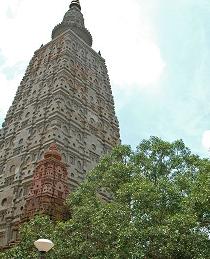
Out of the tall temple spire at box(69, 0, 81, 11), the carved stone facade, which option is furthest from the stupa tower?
the tall temple spire at box(69, 0, 81, 11)

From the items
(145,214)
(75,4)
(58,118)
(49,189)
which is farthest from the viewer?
(75,4)

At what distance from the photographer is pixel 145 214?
20.1 m

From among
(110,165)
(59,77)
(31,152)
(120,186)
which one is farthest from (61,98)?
(120,186)

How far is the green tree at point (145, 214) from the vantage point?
18422 mm

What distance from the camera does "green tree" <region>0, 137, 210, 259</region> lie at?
18.4 meters

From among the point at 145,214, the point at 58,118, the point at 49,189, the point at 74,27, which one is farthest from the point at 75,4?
the point at 145,214

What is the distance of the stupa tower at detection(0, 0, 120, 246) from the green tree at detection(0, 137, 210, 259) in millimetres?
9985

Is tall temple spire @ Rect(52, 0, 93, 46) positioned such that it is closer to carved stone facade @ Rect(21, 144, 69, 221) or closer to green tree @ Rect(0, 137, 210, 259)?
carved stone facade @ Rect(21, 144, 69, 221)

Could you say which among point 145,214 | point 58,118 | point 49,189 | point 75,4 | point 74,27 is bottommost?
point 145,214

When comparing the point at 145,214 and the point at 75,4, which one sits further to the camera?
the point at 75,4

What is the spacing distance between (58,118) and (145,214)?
1808 centimetres

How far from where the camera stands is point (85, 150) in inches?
1462

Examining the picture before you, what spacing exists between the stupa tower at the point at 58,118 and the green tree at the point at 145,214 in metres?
9.99

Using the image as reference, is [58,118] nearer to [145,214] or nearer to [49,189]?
[49,189]
